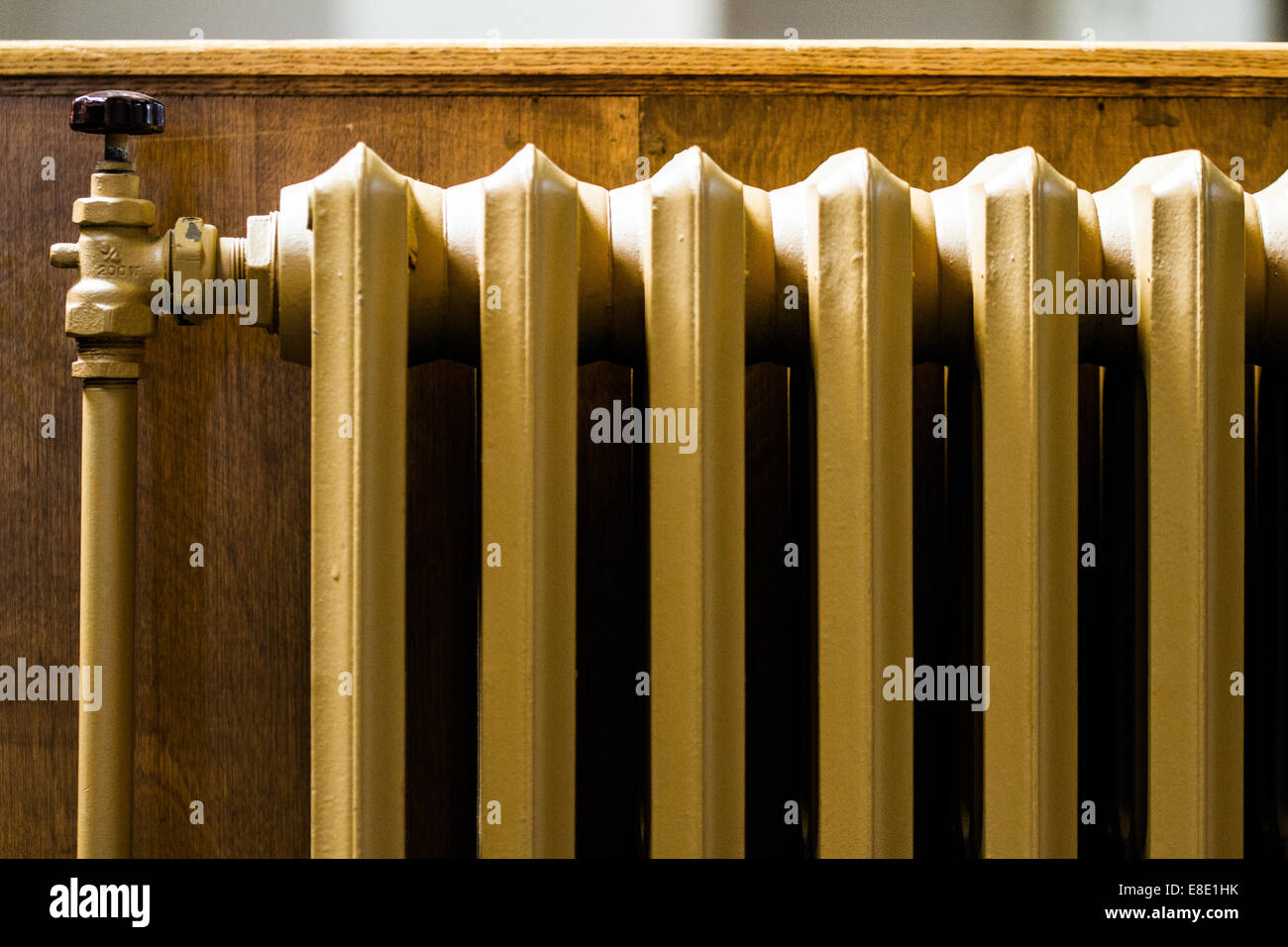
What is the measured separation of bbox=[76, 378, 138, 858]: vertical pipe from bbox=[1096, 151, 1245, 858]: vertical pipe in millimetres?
755

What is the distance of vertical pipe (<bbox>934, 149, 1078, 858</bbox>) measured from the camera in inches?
26.5

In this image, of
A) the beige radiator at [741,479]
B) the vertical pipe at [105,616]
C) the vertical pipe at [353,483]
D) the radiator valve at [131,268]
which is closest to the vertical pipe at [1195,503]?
the beige radiator at [741,479]

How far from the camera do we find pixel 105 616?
0.76 metres

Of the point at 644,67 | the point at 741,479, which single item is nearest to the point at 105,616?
the point at 741,479

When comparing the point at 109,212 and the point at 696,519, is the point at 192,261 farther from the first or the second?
the point at 696,519

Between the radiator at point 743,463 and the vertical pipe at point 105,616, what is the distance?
0.18 meters

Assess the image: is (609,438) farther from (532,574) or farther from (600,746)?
(600,746)

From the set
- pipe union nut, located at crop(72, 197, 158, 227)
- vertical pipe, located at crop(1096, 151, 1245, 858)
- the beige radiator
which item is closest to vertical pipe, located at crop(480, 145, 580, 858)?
the beige radiator

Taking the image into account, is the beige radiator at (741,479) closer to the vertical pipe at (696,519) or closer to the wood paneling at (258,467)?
the vertical pipe at (696,519)

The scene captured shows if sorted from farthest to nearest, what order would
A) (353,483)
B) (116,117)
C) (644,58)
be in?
(644,58) → (116,117) → (353,483)

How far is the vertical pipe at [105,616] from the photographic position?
2.49ft

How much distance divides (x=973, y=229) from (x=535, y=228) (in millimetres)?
301

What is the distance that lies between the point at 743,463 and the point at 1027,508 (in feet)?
0.64
